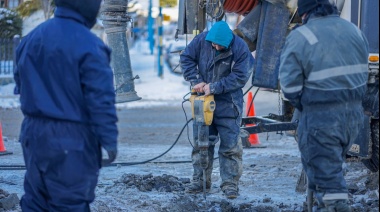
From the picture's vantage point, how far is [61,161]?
520cm

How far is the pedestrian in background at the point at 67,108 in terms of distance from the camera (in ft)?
17.0

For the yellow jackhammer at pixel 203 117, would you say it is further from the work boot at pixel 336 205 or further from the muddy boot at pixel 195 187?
the work boot at pixel 336 205

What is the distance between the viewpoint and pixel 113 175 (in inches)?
388

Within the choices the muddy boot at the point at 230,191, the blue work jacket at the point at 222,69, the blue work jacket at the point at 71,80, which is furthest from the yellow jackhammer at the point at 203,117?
the blue work jacket at the point at 71,80

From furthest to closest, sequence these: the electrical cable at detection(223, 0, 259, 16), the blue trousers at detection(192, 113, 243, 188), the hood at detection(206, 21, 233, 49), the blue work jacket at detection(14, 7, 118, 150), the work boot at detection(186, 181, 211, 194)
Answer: the electrical cable at detection(223, 0, 259, 16) < the work boot at detection(186, 181, 211, 194) < the blue trousers at detection(192, 113, 243, 188) < the hood at detection(206, 21, 233, 49) < the blue work jacket at detection(14, 7, 118, 150)

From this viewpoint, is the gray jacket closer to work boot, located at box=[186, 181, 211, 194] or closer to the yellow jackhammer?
the yellow jackhammer

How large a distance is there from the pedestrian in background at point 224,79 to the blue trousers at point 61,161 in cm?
320

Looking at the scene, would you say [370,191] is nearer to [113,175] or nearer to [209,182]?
[209,182]

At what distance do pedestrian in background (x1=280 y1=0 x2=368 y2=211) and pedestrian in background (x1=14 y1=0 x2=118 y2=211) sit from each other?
5.19ft

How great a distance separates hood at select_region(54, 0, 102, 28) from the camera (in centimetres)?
538

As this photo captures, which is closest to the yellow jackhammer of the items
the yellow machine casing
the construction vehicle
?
the yellow machine casing

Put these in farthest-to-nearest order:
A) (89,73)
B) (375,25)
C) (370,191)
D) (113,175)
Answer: (113,175), (370,191), (375,25), (89,73)

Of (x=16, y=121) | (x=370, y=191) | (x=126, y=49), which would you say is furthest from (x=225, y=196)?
(x=16, y=121)

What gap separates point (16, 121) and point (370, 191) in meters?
9.88
